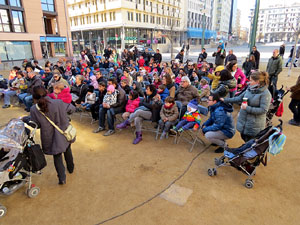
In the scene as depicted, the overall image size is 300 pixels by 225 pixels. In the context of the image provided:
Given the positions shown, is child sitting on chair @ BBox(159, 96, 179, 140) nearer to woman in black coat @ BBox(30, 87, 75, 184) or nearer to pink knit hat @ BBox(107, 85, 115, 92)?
pink knit hat @ BBox(107, 85, 115, 92)

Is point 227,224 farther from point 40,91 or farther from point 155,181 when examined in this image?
point 40,91

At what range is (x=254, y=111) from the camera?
11.8ft

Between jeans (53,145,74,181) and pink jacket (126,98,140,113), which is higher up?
pink jacket (126,98,140,113)

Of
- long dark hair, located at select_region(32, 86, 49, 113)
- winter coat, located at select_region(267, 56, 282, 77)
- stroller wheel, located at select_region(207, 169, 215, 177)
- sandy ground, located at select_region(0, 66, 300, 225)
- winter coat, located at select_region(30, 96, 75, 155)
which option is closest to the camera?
sandy ground, located at select_region(0, 66, 300, 225)

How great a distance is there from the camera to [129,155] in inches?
175

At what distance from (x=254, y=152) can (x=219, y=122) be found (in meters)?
0.98

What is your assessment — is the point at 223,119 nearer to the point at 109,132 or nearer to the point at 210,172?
the point at 210,172

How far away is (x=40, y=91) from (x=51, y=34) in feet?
95.9

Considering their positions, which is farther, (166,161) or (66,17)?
(66,17)

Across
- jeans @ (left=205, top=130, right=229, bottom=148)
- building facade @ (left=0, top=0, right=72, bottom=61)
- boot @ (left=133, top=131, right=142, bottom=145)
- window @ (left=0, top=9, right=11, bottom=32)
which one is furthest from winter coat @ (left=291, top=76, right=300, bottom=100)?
window @ (left=0, top=9, right=11, bottom=32)

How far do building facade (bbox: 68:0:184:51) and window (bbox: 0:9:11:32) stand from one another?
44.3ft

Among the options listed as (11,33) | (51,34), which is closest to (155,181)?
(11,33)

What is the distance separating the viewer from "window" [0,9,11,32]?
72.1 feet

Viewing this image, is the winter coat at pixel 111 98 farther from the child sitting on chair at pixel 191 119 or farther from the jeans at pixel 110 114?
the child sitting on chair at pixel 191 119
